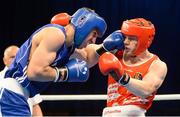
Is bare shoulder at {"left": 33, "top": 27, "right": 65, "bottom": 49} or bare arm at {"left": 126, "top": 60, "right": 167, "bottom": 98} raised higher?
bare shoulder at {"left": 33, "top": 27, "right": 65, "bottom": 49}

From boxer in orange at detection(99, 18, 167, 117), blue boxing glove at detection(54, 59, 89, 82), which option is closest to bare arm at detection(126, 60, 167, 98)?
boxer in orange at detection(99, 18, 167, 117)

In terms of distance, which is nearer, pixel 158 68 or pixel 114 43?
pixel 158 68

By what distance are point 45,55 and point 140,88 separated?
555mm

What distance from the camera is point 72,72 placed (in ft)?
7.12

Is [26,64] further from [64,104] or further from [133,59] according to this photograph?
[64,104]

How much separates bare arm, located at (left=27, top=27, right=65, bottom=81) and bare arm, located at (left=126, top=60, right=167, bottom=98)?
0.44 m

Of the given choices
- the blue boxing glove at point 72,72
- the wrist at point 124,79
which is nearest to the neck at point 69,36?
the blue boxing glove at point 72,72

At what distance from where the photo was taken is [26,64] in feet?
7.00

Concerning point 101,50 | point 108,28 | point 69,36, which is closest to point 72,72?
point 69,36

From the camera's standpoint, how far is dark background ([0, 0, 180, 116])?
15.0 ft

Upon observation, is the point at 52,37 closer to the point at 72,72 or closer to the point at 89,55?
the point at 72,72

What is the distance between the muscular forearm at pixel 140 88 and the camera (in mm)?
2209

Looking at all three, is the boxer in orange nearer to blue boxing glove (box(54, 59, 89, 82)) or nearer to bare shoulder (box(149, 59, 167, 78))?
bare shoulder (box(149, 59, 167, 78))

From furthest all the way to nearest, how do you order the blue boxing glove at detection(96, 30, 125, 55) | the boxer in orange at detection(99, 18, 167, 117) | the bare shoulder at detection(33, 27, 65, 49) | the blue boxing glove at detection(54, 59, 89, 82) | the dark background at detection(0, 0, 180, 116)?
1. the dark background at detection(0, 0, 180, 116)
2. the blue boxing glove at detection(96, 30, 125, 55)
3. the boxer in orange at detection(99, 18, 167, 117)
4. the blue boxing glove at detection(54, 59, 89, 82)
5. the bare shoulder at detection(33, 27, 65, 49)
